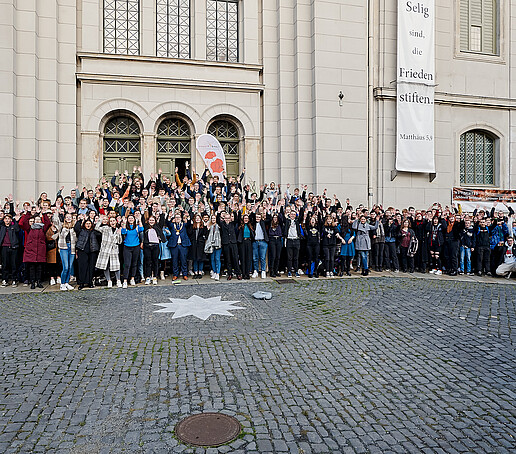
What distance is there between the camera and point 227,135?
18594 mm

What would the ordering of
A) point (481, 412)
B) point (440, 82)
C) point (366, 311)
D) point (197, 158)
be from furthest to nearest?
point (440, 82), point (197, 158), point (366, 311), point (481, 412)

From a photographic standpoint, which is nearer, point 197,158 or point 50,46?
point 50,46

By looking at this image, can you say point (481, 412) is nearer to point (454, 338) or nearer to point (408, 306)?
point (454, 338)

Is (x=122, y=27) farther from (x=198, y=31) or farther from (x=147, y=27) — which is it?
(x=198, y=31)

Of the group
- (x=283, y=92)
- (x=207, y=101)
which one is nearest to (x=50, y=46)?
(x=207, y=101)

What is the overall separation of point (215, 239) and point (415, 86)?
12.2m

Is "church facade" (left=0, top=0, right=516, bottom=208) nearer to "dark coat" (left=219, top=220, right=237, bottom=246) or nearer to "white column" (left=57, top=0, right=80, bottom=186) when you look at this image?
"white column" (left=57, top=0, right=80, bottom=186)

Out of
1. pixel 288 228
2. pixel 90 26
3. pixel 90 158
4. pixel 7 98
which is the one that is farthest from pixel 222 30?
pixel 288 228

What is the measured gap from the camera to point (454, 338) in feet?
22.9

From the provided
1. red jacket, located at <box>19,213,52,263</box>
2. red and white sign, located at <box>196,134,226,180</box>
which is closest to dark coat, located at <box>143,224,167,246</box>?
red jacket, located at <box>19,213,52,263</box>

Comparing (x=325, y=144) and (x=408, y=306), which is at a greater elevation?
(x=325, y=144)

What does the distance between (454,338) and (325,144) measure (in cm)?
1197

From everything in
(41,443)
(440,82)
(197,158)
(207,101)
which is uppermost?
(440,82)

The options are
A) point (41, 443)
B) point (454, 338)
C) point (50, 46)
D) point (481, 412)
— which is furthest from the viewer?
point (50, 46)
